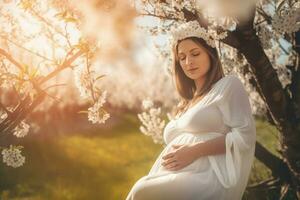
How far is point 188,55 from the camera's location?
3.59 meters

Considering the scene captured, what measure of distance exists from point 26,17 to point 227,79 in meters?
1.53

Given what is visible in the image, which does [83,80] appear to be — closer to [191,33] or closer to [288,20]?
[191,33]

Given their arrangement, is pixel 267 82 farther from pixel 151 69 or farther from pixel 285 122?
pixel 151 69

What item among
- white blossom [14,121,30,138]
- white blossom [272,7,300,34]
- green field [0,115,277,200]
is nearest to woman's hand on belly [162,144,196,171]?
white blossom [14,121,30,138]

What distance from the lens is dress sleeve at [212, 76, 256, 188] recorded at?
318cm

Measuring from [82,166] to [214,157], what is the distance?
34.0ft

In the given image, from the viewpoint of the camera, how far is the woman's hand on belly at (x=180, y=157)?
3.22m

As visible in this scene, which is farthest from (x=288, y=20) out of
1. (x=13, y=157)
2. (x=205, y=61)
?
(x=13, y=157)

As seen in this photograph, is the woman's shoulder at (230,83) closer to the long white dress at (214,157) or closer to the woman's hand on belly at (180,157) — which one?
the long white dress at (214,157)

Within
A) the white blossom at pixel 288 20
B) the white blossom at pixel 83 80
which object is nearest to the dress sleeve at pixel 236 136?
the white blossom at pixel 83 80

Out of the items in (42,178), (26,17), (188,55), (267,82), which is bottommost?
(42,178)

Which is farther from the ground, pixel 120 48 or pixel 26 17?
pixel 26 17

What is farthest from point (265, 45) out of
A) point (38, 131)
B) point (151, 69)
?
point (151, 69)

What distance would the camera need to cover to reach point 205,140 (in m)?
3.27
